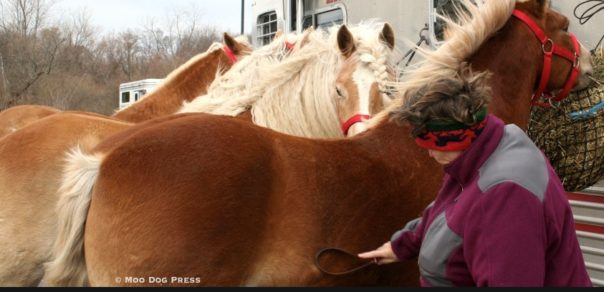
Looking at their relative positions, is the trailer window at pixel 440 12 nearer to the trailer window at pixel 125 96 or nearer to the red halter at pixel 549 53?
the red halter at pixel 549 53

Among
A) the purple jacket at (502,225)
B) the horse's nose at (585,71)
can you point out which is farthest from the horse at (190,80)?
the purple jacket at (502,225)

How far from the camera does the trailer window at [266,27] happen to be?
6794mm

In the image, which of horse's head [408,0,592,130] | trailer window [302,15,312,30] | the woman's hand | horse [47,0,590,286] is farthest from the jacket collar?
trailer window [302,15,312,30]

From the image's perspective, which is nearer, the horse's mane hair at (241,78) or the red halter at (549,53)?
the red halter at (549,53)

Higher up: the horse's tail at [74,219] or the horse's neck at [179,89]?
the horse's neck at [179,89]

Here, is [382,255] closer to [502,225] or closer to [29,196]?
[502,225]

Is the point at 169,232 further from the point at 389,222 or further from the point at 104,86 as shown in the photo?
the point at 104,86

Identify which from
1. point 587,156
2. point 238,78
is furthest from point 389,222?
point 238,78

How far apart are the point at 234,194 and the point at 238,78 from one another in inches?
103

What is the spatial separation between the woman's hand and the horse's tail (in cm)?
113

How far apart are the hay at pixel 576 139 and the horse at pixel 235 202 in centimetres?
94

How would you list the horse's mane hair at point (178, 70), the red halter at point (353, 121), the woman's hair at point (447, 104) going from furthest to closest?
the horse's mane hair at point (178, 70) < the red halter at point (353, 121) < the woman's hair at point (447, 104)

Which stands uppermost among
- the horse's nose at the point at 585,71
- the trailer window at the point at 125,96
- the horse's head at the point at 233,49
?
the trailer window at the point at 125,96

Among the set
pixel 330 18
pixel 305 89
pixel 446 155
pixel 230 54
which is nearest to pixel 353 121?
pixel 305 89
